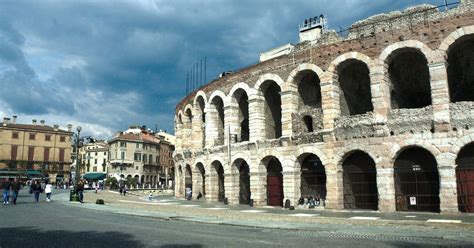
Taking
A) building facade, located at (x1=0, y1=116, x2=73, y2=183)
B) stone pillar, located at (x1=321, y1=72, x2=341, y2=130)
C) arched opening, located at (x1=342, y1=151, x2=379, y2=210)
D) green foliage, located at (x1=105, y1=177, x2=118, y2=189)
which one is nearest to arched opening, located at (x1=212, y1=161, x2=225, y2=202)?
stone pillar, located at (x1=321, y1=72, x2=341, y2=130)

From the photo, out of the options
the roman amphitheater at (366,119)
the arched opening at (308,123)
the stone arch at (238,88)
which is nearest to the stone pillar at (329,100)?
the roman amphitheater at (366,119)

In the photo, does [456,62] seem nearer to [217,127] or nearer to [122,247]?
[217,127]

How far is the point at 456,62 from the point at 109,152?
74957 millimetres

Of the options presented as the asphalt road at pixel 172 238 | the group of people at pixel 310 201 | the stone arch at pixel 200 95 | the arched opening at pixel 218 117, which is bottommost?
the asphalt road at pixel 172 238

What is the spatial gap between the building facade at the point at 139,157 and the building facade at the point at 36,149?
31.6ft

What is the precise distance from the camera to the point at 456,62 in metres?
22.7

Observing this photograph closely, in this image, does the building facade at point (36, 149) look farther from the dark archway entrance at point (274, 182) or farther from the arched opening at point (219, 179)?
the dark archway entrance at point (274, 182)

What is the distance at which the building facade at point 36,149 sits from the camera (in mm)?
71250

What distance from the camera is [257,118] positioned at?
2733 cm

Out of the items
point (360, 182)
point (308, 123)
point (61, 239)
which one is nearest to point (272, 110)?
point (308, 123)

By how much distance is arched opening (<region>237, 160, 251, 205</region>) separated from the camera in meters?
29.5

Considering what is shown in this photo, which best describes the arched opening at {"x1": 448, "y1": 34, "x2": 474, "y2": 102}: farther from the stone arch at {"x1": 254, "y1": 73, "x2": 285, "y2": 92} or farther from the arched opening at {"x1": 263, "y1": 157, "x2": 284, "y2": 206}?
the arched opening at {"x1": 263, "y1": 157, "x2": 284, "y2": 206}

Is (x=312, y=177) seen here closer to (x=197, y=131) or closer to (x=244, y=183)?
(x=244, y=183)

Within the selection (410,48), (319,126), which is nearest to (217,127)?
(319,126)
